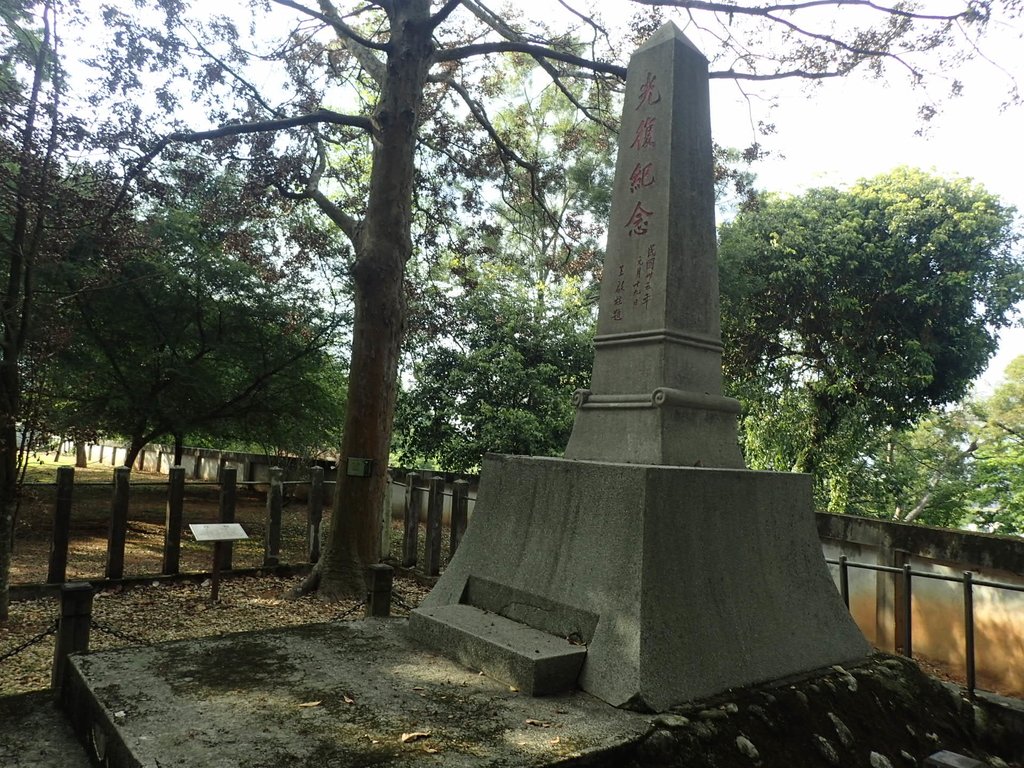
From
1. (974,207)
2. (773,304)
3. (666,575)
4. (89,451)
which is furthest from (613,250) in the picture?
(89,451)

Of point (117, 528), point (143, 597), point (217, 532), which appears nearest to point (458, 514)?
point (217, 532)

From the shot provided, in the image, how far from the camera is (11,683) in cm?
485

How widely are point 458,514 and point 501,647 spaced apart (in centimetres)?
546

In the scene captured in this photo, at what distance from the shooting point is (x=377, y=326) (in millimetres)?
7723

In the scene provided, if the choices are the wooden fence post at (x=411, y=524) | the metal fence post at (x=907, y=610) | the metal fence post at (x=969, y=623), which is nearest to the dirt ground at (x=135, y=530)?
the wooden fence post at (x=411, y=524)

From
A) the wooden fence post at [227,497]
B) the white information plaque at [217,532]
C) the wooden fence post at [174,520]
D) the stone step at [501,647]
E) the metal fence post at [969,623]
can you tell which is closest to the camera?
the stone step at [501,647]

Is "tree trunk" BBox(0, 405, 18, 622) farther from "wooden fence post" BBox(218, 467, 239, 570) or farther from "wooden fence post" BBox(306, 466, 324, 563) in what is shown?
"wooden fence post" BBox(306, 466, 324, 563)

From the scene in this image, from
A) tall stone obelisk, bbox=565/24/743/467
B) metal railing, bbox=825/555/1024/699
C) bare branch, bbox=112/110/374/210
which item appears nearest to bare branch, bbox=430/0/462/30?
bare branch, bbox=112/110/374/210

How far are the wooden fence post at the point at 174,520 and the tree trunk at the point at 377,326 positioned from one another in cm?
167

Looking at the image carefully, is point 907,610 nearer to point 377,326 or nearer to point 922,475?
point 377,326

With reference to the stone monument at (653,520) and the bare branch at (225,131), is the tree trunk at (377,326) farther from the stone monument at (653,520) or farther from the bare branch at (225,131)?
the stone monument at (653,520)

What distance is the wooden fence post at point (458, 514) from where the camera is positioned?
843 cm

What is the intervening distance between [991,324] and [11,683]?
570 inches

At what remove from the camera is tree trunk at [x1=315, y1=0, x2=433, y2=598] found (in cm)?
766
